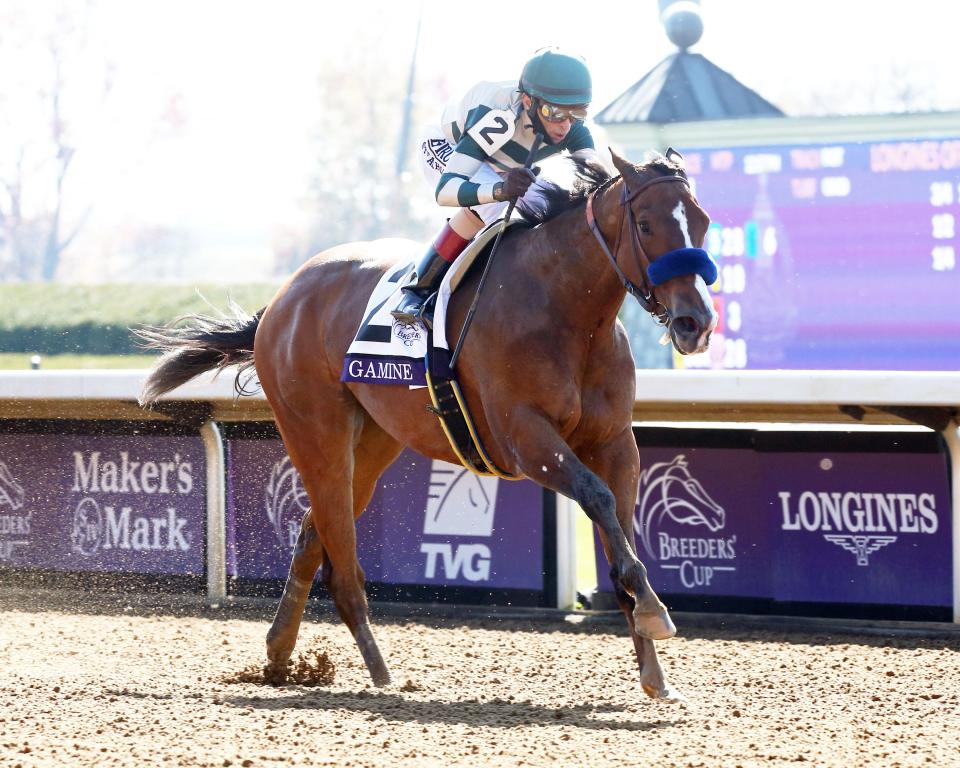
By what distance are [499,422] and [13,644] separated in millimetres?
2780

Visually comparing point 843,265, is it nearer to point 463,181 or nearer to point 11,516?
point 11,516

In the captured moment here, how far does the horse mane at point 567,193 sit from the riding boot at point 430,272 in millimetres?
294

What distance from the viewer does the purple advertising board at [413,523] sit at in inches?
275

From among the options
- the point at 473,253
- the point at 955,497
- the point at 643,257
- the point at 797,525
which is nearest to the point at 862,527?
the point at 797,525

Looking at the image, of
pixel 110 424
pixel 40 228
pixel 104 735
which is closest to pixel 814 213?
pixel 110 424

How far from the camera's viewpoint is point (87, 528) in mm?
7652

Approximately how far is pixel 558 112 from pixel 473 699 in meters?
2.06

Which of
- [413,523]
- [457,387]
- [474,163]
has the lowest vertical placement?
[413,523]

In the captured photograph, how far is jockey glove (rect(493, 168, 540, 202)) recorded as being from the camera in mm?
4500

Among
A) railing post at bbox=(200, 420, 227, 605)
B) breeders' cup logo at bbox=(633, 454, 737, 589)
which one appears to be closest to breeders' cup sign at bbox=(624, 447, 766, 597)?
breeders' cup logo at bbox=(633, 454, 737, 589)

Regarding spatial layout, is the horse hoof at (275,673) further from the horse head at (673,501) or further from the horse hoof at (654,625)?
the horse head at (673,501)

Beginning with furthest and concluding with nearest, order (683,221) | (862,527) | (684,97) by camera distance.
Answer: (684,97)
(862,527)
(683,221)

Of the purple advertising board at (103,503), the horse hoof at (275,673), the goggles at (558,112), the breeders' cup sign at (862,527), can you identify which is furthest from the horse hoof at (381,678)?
the purple advertising board at (103,503)

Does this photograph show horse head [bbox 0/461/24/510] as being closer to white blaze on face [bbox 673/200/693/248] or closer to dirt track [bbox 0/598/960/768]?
dirt track [bbox 0/598/960/768]
